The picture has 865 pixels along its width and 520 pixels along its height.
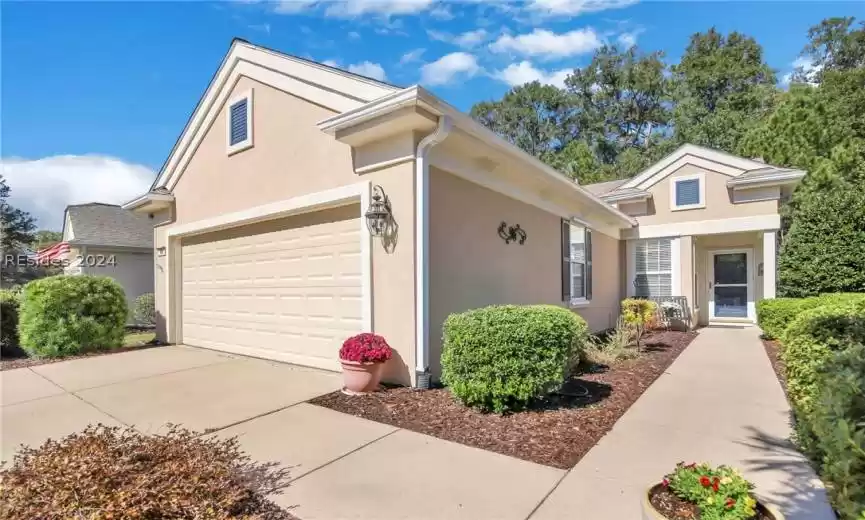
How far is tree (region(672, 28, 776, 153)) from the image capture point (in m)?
24.0

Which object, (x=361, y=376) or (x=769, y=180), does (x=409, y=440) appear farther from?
(x=769, y=180)

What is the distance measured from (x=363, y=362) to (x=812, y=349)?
13.6 ft

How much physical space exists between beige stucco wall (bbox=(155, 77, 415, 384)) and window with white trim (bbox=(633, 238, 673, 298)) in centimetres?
972

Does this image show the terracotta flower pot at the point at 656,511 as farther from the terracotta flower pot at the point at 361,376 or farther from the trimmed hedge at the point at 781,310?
the trimmed hedge at the point at 781,310

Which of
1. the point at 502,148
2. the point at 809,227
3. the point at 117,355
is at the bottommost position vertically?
the point at 117,355

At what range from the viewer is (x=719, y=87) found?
27.4 m

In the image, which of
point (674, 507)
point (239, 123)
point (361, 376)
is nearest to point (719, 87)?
point (239, 123)

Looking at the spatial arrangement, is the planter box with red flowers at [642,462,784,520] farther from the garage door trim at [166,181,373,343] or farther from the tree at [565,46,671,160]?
the tree at [565,46,671,160]

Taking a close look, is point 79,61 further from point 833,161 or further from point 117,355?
point 833,161

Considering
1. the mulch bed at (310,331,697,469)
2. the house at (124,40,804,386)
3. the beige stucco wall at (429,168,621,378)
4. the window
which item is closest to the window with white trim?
the house at (124,40,804,386)

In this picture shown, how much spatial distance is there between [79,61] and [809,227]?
1518 centimetres

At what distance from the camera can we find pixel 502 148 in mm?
6277

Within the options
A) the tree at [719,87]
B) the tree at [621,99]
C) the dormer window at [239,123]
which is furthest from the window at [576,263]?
the tree at [621,99]

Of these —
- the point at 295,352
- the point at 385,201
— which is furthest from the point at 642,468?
the point at 295,352
